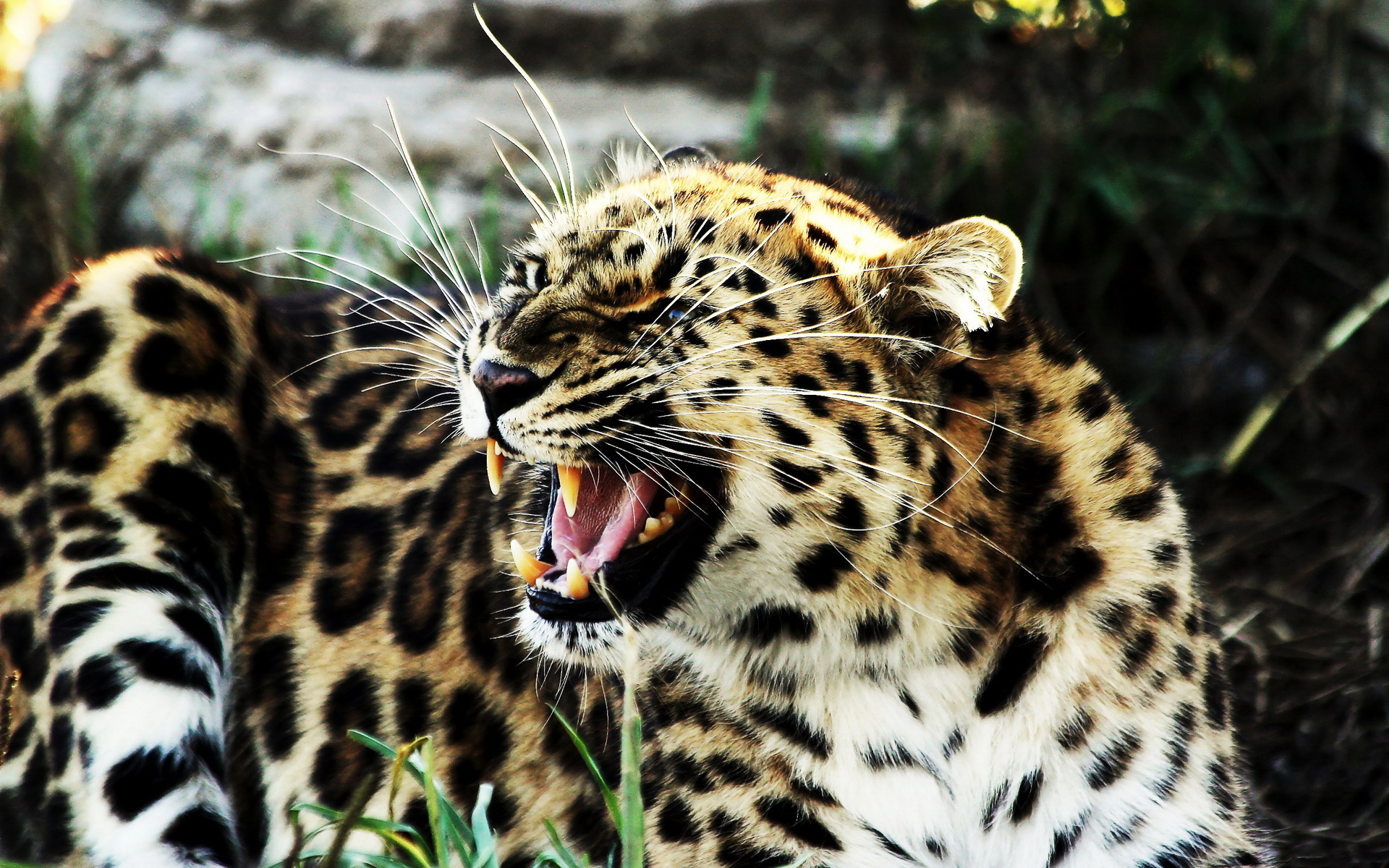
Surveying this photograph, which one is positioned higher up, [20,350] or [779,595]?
[779,595]

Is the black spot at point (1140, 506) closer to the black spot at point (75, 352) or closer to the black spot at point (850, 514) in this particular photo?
the black spot at point (850, 514)

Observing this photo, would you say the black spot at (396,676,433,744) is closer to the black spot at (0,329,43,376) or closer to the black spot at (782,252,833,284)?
the black spot at (0,329,43,376)

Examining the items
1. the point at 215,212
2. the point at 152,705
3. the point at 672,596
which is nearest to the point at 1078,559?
the point at 672,596

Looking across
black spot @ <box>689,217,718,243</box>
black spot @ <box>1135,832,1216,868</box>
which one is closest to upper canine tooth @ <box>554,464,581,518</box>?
black spot @ <box>689,217,718,243</box>

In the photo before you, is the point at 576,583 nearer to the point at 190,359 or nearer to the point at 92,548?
the point at 92,548

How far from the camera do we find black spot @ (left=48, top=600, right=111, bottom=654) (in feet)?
14.1

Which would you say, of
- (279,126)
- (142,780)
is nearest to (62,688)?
(142,780)

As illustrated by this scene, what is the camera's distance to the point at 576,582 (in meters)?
3.42

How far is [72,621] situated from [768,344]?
2.43m

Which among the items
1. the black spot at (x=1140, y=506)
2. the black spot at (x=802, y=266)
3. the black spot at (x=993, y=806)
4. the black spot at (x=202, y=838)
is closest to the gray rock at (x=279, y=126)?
the black spot at (x=202, y=838)

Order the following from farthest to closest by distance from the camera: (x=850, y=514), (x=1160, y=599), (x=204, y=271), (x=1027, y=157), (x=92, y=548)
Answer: (x=1027, y=157), (x=204, y=271), (x=92, y=548), (x=1160, y=599), (x=850, y=514)

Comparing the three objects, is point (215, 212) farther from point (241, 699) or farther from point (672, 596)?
point (672, 596)

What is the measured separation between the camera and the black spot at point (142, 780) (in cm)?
407

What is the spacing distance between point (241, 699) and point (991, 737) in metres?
2.56
